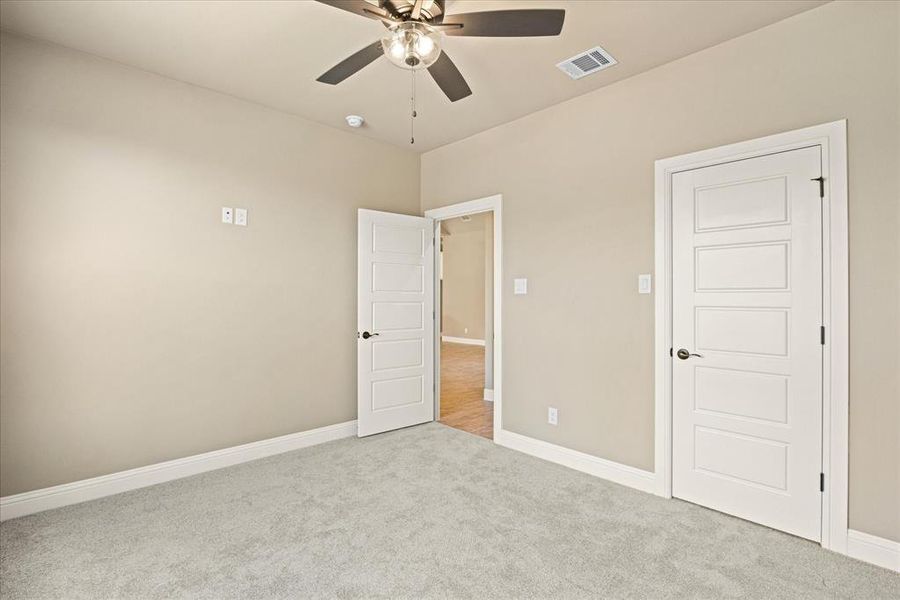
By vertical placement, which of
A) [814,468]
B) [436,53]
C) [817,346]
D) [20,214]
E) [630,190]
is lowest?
[814,468]

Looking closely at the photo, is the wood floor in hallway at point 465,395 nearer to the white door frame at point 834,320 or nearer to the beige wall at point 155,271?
the beige wall at point 155,271

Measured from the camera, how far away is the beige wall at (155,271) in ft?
8.49

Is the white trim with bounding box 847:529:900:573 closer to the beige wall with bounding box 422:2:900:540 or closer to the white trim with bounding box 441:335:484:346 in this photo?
the beige wall with bounding box 422:2:900:540

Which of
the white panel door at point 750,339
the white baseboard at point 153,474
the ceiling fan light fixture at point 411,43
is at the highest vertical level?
the ceiling fan light fixture at point 411,43

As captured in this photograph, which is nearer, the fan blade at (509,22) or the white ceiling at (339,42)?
the fan blade at (509,22)

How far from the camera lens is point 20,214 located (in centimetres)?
255

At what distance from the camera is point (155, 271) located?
119 inches

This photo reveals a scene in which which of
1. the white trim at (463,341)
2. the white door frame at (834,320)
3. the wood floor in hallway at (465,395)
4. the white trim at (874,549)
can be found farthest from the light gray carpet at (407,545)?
the white trim at (463,341)

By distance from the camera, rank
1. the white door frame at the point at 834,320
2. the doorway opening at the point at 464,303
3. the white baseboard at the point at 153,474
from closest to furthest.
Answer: the white door frame at the point at 834,320, the white baseboard at the point at 153,474, the doorway opening at the point at 464,303

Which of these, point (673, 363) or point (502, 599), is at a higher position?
point (673, 363)

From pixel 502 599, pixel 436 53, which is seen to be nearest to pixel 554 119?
pixel 436 53

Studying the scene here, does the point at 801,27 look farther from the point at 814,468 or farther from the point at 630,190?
the point at 814,468

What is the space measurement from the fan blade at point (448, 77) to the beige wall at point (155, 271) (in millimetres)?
1963

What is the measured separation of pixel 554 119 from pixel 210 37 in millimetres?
2490
